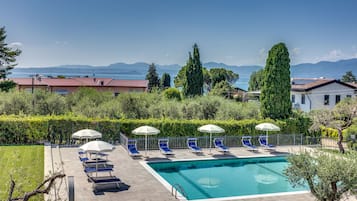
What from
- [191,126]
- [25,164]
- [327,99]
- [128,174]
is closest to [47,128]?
[25,164]

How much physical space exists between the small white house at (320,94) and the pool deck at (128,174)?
2236 centimetres

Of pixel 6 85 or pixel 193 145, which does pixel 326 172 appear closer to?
pixel 193 145

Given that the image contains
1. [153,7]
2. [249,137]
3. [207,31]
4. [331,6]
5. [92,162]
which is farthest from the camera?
[207,31]

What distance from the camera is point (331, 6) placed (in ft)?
157

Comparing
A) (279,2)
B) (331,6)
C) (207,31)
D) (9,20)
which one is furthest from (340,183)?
(207,31)

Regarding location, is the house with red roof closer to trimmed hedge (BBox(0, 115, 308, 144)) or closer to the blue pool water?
trimmed hedge (BBox(0, 115, 308, 144))

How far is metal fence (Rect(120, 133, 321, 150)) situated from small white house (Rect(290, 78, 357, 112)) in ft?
64.8

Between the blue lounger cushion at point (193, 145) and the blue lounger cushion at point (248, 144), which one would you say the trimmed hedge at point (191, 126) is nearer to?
the blue lounger cushion at point (248, 144)

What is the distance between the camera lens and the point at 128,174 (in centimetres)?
1780

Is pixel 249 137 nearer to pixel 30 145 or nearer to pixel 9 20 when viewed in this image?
pixel 30 145

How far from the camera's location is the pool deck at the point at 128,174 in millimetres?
14359

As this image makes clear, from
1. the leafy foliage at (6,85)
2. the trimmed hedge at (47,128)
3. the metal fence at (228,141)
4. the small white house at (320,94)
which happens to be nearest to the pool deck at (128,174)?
the metal fence at (228,141)

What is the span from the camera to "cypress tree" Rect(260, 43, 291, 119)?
29.3 meters

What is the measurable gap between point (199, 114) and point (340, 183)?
2046cm
